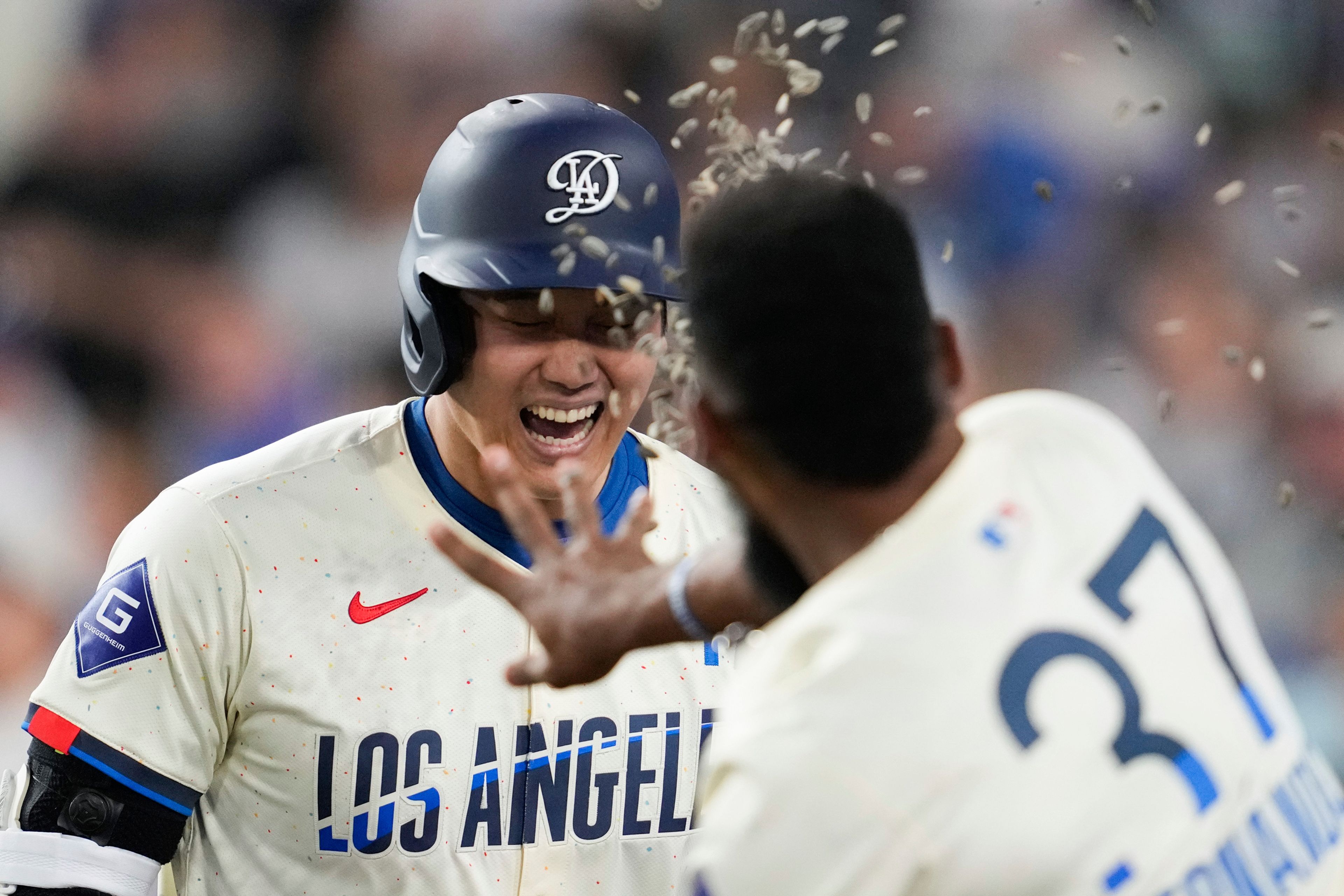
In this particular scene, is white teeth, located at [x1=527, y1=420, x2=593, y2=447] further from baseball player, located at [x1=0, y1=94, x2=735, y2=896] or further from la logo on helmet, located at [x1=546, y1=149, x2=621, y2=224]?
la logo on helmet, located at [x1=546, y1=149, x2=621, y2=224]

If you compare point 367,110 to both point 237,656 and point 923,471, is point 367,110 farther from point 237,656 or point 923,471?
point 923,471

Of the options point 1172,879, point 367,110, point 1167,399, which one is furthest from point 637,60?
point 1172,879

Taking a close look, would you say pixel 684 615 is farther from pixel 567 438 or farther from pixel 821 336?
pixel 567 438

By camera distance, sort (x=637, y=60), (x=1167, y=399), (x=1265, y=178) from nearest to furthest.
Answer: (x=1167, y=399) → (x=637, y=60) → (x=1265, y=178)

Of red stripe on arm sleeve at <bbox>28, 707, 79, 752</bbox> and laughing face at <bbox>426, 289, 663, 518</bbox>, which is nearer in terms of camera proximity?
red stripe on arm sleeve at <bbox>28, 707, 79, 752</bbox>

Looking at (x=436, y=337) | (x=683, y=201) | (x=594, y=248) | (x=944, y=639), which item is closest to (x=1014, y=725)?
(x=944, y=639)

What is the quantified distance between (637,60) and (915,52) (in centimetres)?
91

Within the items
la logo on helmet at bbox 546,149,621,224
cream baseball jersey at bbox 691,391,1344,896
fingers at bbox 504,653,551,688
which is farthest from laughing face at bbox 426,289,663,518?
cream baseball jersey at bbox 691,391,1344,896

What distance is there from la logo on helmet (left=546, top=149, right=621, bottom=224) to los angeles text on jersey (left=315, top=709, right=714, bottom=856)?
0.85 meters

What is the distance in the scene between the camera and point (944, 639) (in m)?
1.30

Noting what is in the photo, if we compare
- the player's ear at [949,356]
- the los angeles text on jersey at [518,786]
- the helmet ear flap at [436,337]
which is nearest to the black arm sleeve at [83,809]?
the los angeles text on jersey at [518,786]

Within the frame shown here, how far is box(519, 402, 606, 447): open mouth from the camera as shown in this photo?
101 inches

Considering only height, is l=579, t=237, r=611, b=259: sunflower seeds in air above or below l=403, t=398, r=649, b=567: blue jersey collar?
above

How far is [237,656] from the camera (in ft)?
7.85
